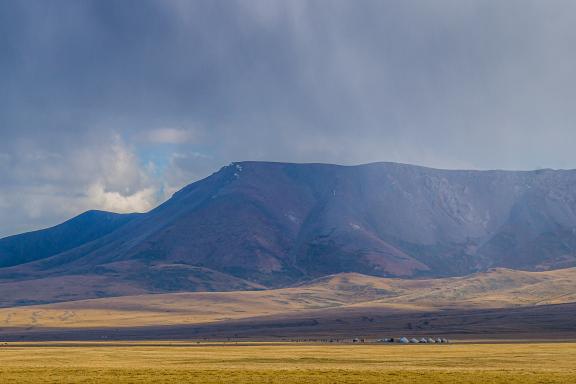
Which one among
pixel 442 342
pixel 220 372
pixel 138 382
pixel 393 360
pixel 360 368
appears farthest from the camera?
pixel 442 342

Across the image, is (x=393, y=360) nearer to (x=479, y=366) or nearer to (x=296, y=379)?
(x=479, y=366)

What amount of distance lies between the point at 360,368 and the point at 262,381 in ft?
63.6

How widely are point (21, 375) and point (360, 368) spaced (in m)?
Answer: 34.1

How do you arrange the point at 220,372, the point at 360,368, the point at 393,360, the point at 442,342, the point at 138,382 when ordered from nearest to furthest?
the point at 138,382 → the point at 220,372 → the point at 360,368 → the point at 393,360 → the point at 442,342

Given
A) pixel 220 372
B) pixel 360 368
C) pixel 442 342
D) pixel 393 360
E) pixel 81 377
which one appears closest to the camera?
pixel 81 377

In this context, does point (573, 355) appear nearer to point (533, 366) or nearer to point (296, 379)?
point (533, 366)

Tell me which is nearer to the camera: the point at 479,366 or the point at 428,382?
the point at 428,382

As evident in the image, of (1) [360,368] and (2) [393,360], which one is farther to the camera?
(2) [393,360]

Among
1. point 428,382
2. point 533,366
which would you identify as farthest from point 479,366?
point 428,382

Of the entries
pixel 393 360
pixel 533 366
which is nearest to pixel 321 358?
pixel 393 360

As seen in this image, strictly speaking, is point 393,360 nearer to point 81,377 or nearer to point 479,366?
point 479,366

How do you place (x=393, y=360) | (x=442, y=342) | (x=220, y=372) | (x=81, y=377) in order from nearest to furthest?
1. (x=81, y=377)
2. (x=220, y=372)
3. (x=393, y=360)
4. (x=442, y=342)

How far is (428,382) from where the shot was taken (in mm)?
68875

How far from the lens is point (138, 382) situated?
225 feet
